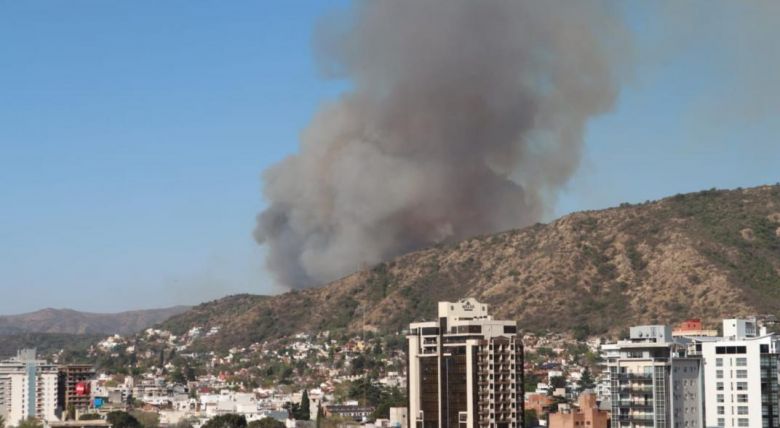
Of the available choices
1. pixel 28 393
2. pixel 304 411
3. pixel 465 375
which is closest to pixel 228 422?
pixel 304 411

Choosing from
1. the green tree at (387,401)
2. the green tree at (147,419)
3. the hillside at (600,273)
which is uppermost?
the hillside at (600,273)

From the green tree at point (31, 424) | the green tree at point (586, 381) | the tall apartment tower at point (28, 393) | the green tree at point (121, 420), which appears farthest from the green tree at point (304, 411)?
the green tree at point (586, 381)

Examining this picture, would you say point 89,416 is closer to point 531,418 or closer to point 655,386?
point 531,418

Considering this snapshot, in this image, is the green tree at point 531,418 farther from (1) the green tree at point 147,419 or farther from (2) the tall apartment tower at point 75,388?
(2) the tall apartment tower at point 75,388

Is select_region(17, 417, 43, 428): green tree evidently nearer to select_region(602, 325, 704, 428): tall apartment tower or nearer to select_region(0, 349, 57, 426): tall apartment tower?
select_region(0, 349, 57, 426): tall apartment tower

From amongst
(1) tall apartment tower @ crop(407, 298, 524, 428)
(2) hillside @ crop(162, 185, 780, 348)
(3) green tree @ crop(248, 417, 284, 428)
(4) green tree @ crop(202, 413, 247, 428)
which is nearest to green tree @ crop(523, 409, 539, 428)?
(3) green tree @ crop(248, 417, 284, 428)

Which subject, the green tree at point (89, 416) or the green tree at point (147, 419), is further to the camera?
the green tree at point (147, 419)
